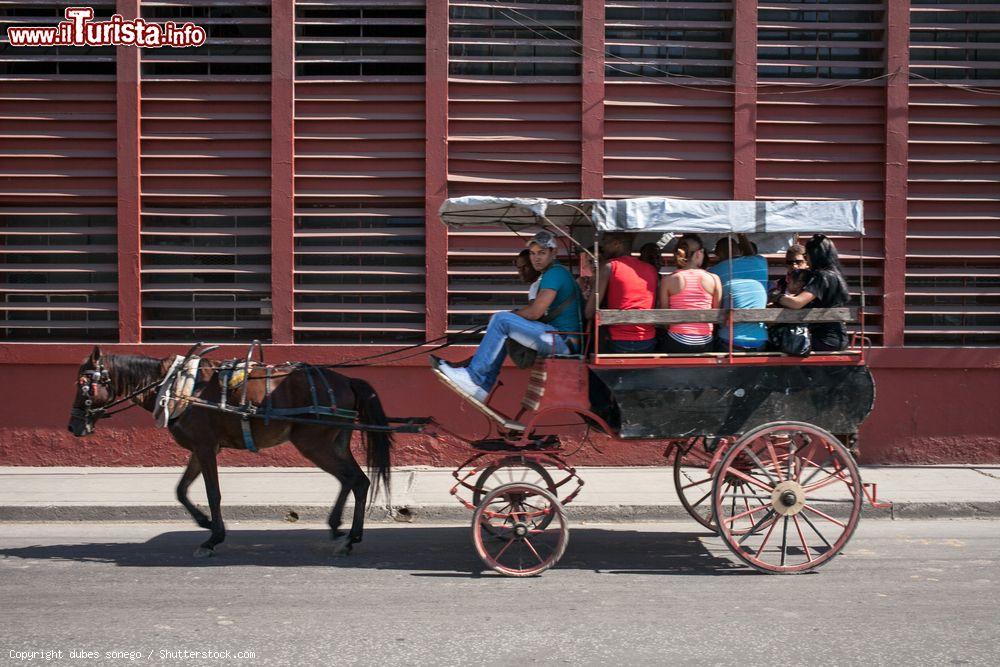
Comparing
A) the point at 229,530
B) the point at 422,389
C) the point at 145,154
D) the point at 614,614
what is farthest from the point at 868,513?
the point at 145,154

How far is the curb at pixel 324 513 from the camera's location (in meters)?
8.49

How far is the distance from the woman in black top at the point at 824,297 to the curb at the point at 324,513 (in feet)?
7.70

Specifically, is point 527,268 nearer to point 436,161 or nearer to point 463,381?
point 463,381

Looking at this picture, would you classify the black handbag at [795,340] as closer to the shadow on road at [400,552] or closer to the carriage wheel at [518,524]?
the shadow on road at [400,552]

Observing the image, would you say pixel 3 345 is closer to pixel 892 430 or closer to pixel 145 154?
pixel 145 154

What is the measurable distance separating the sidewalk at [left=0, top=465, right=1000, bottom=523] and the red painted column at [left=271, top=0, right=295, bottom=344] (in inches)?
69.8

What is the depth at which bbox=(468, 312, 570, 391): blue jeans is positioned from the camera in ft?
22.3

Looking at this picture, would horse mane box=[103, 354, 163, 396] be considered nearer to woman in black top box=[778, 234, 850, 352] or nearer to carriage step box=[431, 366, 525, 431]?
carriage step box=[431, 366, 525, 431]

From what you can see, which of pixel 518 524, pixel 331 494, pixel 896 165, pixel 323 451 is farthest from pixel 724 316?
pixel 896 165

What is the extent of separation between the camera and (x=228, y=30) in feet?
36.1

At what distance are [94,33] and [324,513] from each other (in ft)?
20.2

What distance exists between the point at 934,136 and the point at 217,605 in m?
9.19

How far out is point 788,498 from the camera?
6566 mm

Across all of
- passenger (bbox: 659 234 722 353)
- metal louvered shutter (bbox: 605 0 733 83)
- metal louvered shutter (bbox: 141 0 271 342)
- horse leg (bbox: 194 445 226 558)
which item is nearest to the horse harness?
horse leg (bbox: 194 445 226 558)
